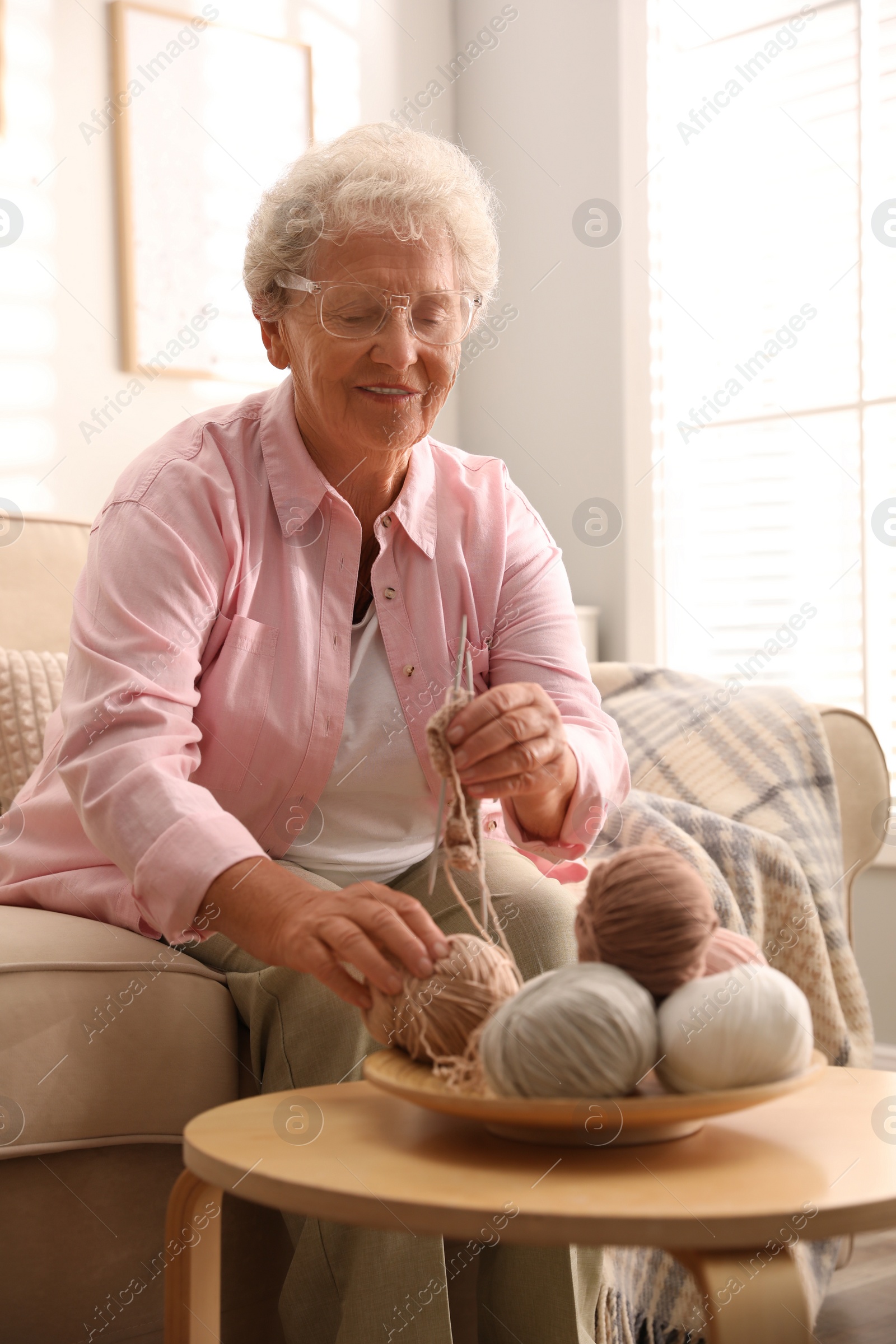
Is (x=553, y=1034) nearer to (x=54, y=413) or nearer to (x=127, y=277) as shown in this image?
(x=54, y=413)

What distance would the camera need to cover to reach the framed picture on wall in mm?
2447

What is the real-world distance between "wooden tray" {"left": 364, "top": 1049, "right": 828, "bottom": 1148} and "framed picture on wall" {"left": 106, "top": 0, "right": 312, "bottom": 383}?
2020 mm

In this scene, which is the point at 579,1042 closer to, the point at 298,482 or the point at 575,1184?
the point at 575,1184

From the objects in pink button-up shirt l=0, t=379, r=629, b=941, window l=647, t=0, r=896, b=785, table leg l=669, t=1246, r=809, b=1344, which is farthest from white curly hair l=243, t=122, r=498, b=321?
window l=647, t=0, r=896, b=785

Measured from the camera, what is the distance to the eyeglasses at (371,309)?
117 cm

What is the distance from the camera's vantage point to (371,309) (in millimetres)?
1168

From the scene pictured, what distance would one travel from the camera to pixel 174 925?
94cm

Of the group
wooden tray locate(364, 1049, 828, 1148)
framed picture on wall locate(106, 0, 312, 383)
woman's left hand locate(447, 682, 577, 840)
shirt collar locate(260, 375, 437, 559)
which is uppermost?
framed picture on wall locate(106, 0, 312, 383)

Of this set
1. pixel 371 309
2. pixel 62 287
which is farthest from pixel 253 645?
pixel 62 287

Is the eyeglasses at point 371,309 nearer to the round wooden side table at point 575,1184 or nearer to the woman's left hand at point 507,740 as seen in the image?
the woman's left hand at point 507,740

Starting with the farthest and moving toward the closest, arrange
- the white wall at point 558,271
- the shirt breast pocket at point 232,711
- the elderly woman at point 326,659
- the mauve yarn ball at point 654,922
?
the white wall at point 558,271, the shirt breast pocket at point 232,711, the elderly woman at point 326,659, the mauve yarn ball at point 654,922

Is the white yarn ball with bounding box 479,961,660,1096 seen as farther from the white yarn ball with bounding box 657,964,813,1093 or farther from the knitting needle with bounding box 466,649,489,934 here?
the knitting needle with bounding box 466,649,489,934

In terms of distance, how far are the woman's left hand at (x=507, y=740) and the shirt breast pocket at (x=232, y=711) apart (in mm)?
251

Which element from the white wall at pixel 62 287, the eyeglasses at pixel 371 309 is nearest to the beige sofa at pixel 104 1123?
the eyeglasses at pixel 371 309
